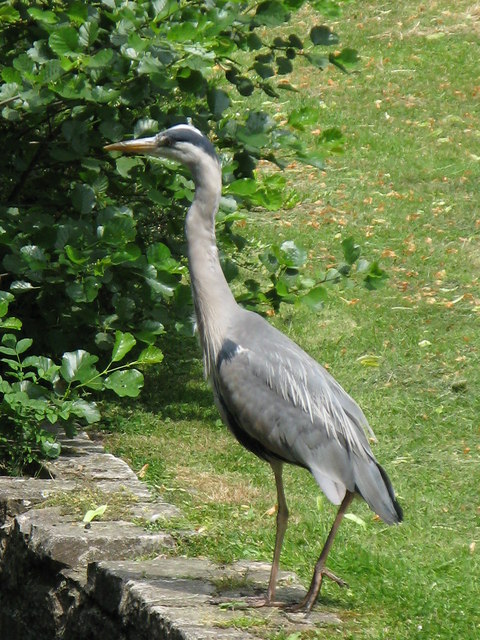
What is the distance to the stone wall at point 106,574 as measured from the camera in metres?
4.55

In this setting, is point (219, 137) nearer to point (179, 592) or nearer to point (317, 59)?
point (317, 59)

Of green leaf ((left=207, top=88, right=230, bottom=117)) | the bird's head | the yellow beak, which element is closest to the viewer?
the bird's head

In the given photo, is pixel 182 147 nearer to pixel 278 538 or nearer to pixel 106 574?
pixel 278 538

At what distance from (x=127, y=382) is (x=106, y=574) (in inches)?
62.0

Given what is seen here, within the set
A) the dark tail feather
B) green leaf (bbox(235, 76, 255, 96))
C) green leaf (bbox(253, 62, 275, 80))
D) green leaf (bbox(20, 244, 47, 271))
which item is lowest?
the dark tail feather

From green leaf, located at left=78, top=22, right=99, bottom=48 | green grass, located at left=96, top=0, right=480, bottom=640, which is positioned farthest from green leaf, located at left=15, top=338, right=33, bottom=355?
green leaf, located at left=78, top=22, right=99, bottom=48

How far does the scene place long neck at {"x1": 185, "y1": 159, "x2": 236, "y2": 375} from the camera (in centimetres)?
512

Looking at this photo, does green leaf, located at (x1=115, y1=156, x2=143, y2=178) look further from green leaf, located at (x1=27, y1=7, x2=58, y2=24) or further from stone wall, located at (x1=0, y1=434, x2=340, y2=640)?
stone wall, located at (x1=0, y1=434, x2=340, y2=640)

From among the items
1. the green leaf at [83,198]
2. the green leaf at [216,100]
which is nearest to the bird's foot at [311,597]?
the green leaf at [83,198]

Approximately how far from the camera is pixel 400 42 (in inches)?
562

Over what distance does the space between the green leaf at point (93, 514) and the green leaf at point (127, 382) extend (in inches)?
35.1

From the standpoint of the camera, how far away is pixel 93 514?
550 centimetres

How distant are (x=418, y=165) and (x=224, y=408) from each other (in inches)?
283

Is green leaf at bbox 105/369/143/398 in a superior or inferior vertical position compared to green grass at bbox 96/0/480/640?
superior
